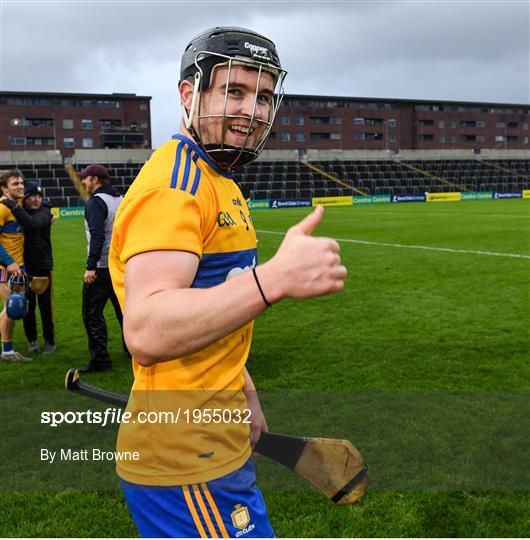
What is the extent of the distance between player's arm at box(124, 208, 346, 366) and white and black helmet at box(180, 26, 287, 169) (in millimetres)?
538

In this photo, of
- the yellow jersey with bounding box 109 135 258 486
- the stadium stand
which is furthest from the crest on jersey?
the stadium stand

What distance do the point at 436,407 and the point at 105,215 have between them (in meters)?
4.15

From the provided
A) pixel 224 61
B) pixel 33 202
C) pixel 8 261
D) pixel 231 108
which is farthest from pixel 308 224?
pixel 33 202

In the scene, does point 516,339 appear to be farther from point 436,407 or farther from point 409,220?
point 409,220

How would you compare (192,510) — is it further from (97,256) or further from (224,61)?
(97,256)

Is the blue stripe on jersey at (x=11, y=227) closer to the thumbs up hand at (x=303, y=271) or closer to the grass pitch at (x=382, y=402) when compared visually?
the grass pitch at (x=382, y=402)

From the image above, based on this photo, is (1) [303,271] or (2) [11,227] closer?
(1) [303,271]

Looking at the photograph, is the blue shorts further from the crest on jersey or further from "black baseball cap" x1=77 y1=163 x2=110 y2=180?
"black baseball cap" x1=77 y1=163 x2=110 y2=180

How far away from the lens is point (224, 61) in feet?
5.98

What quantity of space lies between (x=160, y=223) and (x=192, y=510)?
0.90 m

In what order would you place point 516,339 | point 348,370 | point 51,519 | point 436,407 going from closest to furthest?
point 51,519 → point 436,407 → point 348,370 → point 516,339

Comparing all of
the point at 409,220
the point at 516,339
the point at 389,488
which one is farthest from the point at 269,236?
the point at 389,488

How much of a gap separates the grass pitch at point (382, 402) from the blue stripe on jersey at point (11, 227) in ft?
5.61

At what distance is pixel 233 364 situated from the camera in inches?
75.9
